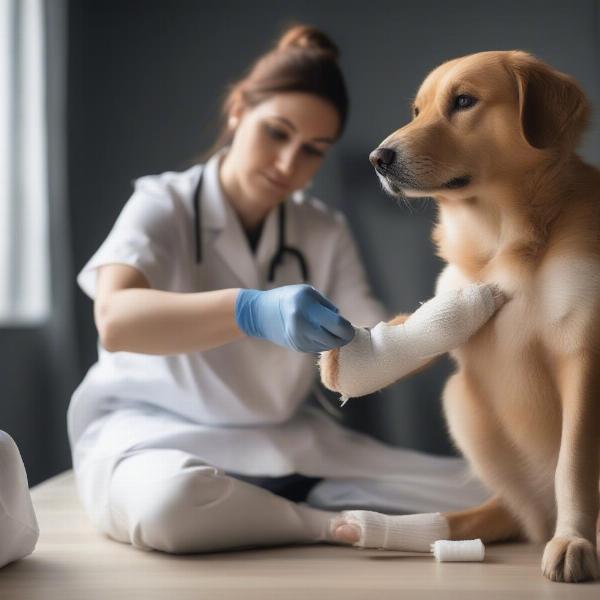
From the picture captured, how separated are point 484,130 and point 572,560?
52 cm

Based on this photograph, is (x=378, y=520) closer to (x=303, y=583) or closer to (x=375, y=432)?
(x=303, y=583)

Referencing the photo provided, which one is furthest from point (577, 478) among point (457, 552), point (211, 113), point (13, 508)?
point (211, 113)

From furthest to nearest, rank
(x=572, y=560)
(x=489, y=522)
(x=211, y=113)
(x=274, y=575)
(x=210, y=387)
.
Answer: (x=211, y=113), (x=210, y=387), (x=489, y=522), (x=274, y=575), (x=572, y=560)

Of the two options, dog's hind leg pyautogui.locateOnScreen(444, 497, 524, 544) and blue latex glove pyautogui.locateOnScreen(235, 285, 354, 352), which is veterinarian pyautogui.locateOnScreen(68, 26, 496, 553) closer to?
blue latex glove pyautogui.locateOnScreen(235, 285, 354, 352)

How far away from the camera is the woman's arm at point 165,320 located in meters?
1.24

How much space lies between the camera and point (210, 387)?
1.57m

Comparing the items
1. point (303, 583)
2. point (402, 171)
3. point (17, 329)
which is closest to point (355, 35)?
point (17, 329)

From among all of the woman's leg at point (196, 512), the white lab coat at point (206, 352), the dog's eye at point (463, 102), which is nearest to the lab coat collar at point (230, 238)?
the white lab coat at point (206, 352)

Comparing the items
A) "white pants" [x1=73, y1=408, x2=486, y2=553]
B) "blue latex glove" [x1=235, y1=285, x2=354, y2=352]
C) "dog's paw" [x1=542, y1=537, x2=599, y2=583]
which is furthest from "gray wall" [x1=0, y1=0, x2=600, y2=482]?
"dog's paw" [x1=542, y1=537, x2=599, y2=583]

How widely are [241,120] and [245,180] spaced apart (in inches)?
5.5

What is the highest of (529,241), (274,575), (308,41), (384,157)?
(308,41)

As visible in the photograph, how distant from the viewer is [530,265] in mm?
1063

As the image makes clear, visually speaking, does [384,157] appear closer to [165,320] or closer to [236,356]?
[165,320]

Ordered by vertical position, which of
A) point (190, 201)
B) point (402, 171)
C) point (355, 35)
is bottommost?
point (190, 201)
